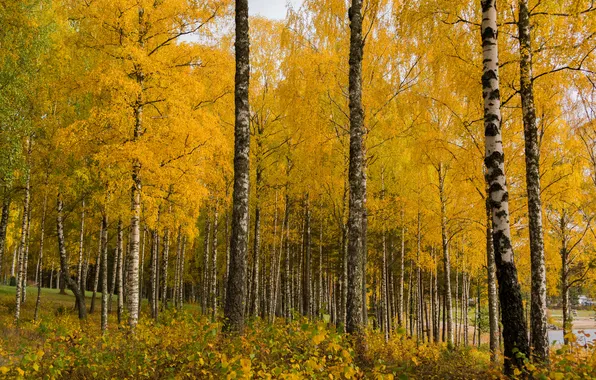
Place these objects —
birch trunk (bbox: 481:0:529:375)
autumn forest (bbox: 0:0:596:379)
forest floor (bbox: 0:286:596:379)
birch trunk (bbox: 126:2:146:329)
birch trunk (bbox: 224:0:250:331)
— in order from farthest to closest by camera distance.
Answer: birch trunk (bbox: 126:2:146:329)
birch trunk (bbox: 224:0:250:331)
autumn forest (bbox: 0:0:596:379)
birch trunk (bbox: 481:0:529:375)
forest floor (bbox: 0:286:596:379)

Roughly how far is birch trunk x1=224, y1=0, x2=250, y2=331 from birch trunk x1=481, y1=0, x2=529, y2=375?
416cm

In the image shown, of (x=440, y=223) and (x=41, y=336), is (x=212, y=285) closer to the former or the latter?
(x=41, y=336)

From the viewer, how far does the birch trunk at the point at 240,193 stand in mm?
7116

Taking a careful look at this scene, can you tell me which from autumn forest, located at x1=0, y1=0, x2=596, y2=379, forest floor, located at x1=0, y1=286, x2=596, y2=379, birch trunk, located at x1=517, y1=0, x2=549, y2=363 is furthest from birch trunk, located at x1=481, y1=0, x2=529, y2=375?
birch trunk, located at x1=517, y1=0, x2=549, y2=363

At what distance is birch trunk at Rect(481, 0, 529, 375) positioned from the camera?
18.2 feet

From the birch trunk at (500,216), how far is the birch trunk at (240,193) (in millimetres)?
4156

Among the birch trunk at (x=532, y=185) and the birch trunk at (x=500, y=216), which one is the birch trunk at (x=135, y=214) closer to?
the birch trunk at (x=500, y=216)

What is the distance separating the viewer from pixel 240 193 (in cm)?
753

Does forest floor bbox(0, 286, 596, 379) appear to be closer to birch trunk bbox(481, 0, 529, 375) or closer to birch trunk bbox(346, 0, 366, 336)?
birch trunk bbox(481, 0, 529, 375)

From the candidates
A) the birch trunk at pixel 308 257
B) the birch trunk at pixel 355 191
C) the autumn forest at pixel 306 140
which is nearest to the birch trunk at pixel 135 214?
the autumn forest at pixel 306 140

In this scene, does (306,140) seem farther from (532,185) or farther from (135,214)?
(532,185)

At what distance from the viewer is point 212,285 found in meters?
17.0

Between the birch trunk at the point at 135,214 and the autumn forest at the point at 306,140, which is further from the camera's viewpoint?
the birch trunk at the point at 135,214

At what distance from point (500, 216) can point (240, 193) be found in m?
4.40
